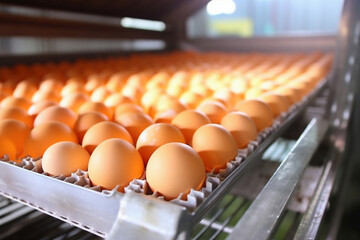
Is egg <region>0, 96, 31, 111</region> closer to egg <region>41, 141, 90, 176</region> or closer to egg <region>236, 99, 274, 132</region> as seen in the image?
egg <region>41, 141, 90, 176</region>

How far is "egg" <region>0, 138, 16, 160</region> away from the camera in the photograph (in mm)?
992

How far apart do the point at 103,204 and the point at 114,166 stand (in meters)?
0.14

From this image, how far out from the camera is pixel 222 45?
482cm

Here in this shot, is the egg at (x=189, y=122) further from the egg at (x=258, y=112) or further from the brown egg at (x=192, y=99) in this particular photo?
the brown egg at (x=192, y=99)

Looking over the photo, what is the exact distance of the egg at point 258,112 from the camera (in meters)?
1.28

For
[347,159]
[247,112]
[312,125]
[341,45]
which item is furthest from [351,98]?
[247,112]

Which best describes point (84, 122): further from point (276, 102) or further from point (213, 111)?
point (276, 102)

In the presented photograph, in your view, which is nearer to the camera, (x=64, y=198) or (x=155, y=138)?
(x=64, y=198)

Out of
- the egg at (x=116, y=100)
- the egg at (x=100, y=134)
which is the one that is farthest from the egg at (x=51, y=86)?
the egg at (x=100, y=134)

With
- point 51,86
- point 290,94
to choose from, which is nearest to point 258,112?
point 290,94

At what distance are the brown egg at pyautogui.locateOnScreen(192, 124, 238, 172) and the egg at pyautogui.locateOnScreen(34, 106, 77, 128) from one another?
1.78 ft

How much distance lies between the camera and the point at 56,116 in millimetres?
1208

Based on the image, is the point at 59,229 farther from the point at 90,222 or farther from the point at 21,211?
the point at 90,222

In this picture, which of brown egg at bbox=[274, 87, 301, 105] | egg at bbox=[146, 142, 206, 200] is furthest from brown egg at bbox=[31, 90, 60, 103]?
brown egg at bbox=[274, 87, 301, 105]
